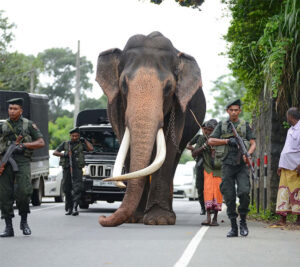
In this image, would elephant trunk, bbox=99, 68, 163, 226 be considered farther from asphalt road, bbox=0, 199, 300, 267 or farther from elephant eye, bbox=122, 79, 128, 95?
asphalt road, bbox=0, 199, 300, 267

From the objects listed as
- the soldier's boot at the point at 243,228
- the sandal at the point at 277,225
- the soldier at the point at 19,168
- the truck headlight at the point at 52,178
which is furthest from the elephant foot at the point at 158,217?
the truck headlight at the point at 52,178

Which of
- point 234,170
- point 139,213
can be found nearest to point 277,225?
point 139,213

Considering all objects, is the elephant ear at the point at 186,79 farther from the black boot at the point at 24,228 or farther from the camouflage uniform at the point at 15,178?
the black boot at the point at 24,228

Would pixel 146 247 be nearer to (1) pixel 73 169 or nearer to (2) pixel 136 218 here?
(2) pixel 136 218

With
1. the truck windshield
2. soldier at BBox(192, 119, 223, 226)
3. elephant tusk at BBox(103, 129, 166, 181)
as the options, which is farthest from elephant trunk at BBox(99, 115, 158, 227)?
the truck windshield

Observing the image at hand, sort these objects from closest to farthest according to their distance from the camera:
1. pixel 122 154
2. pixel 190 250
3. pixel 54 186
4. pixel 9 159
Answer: pixel 190 250 < pixel 9 159 < pixel 122 154 < pixel 54 186

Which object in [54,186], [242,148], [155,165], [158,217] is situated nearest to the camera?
[242,148]

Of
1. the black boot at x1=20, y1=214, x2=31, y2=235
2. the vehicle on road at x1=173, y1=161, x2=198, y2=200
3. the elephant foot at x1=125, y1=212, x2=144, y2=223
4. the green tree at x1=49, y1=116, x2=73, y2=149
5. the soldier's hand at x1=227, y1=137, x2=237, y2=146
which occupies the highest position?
the green tree at x1=49, y1=116, x2=73, y2=149

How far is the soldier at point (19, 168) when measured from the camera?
12.9 m

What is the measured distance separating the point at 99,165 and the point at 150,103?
5779 mm

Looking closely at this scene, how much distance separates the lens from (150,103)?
15422 mm

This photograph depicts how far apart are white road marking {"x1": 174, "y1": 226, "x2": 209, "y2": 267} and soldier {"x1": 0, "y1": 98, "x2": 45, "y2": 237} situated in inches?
94.7

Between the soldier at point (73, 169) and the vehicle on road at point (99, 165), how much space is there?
1.06 meters

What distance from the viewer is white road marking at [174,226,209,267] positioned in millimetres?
9695
